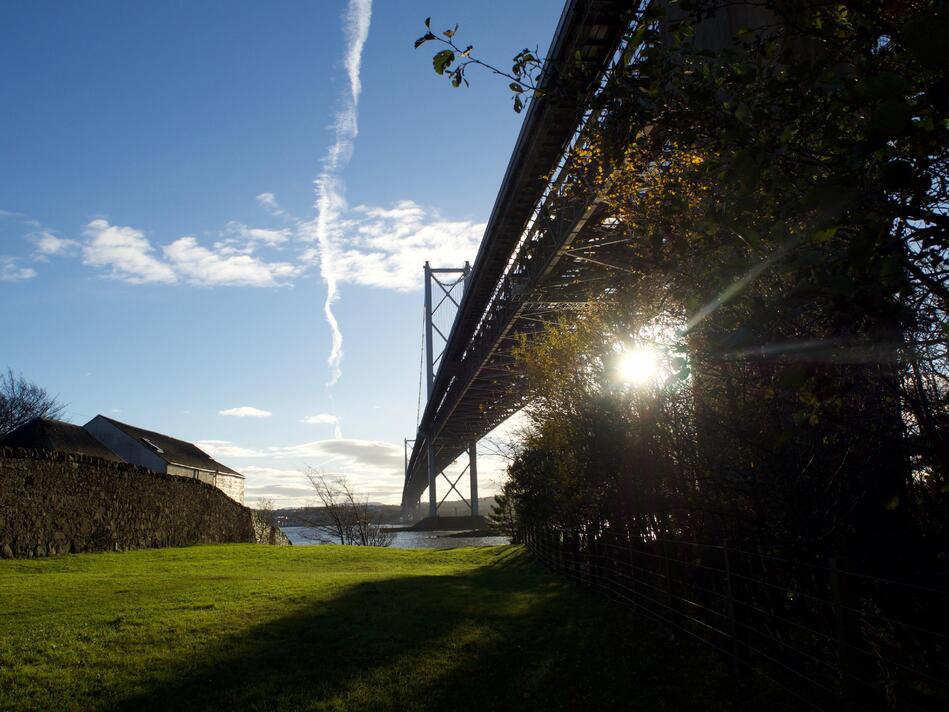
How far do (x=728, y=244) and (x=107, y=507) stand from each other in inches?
733

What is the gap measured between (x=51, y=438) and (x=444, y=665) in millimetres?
28951

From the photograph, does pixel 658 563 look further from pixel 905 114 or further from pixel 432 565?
pixel 432 565

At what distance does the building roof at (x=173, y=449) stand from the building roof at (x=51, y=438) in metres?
5.49

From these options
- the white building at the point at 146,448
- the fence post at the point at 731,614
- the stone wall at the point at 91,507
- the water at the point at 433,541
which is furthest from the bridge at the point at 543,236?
the white building at the point at 146,448

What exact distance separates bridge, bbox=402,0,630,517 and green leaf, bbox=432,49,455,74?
1.94ft

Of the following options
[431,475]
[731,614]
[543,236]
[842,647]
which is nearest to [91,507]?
[543,236]

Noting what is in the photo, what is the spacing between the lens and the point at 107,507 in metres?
17.9

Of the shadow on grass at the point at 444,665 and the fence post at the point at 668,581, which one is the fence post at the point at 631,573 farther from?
the fence post at the point at 668,581

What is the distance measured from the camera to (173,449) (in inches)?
1631

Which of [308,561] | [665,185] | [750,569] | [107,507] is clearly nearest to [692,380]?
[750,569]

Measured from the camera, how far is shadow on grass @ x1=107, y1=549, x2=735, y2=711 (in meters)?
5.16

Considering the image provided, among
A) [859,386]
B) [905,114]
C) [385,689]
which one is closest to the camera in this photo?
[905,114]

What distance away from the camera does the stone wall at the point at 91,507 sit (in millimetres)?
14609

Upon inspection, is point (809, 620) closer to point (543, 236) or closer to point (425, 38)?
point (425, 38)
